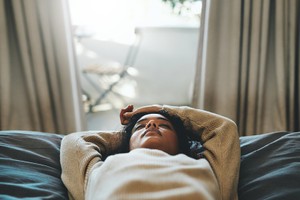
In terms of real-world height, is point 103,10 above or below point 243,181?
above

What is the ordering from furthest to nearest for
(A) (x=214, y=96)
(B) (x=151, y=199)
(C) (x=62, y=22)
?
1. (A) (x=214, y=96)
2. (C) (x=62, y=22)
3. (B) (x=151, y=199)

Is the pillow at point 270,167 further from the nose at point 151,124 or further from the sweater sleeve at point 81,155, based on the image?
the sweater sleeve at point 81,155

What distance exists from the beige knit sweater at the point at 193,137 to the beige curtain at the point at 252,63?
113 cm

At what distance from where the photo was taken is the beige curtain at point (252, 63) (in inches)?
91.8

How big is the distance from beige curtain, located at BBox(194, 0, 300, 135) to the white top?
1.45m

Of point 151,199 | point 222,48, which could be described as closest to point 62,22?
Result: point 222,48

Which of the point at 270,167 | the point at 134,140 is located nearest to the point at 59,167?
the point at 134,140

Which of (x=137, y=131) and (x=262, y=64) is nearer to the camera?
(x=137, y=131)

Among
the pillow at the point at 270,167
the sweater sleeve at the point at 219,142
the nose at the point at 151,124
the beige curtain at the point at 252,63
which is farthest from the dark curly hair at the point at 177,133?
the beige curtain at the point at 252,63

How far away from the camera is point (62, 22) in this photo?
2324 millimetres

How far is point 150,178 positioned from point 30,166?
54 cm

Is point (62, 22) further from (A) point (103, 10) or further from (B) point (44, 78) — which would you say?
(A) point (103, 10)

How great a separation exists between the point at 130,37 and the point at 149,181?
9.91 feet

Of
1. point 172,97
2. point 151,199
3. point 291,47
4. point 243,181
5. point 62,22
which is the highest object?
point 62,22
